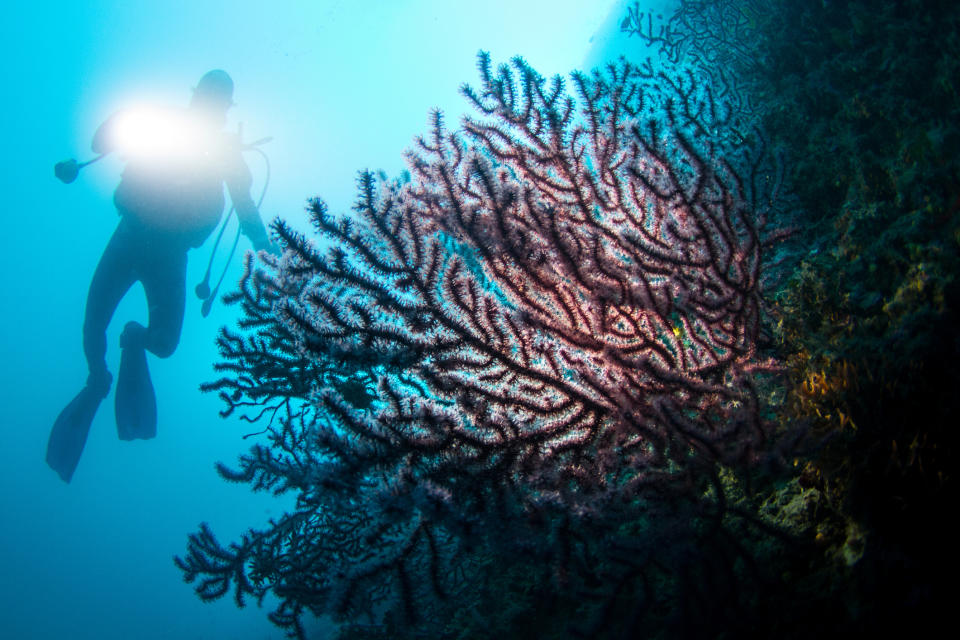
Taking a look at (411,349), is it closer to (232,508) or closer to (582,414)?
(582,414)

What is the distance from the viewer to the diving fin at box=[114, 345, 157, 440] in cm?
913

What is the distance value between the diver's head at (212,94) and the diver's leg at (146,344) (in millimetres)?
3681

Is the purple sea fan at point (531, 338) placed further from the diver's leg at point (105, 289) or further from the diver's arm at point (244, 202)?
the diver's arm at point (244, 202)

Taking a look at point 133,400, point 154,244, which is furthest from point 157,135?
point 133,400

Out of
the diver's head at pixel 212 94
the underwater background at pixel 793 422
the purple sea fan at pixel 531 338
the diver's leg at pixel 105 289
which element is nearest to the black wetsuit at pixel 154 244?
the diver's leg at pixel 105 289

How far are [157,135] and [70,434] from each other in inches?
264

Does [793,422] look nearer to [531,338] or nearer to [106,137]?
[531,338]

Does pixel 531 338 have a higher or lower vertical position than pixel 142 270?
lower

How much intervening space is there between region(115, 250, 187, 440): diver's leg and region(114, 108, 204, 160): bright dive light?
7.26ft

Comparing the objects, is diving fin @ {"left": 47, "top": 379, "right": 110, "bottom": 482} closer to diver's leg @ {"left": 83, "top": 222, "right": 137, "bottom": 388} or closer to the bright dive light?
diver's leg @ {"left": 83, "top": 222, "right": 137, "bottom": 388}

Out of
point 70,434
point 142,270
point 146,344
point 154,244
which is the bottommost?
point 70,434

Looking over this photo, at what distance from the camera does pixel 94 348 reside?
30.4ft

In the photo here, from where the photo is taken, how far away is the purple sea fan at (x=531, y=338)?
1.99m

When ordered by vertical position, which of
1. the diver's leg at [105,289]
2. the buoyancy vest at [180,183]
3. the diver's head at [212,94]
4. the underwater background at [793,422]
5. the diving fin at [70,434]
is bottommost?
the underwater background at [793,422]
